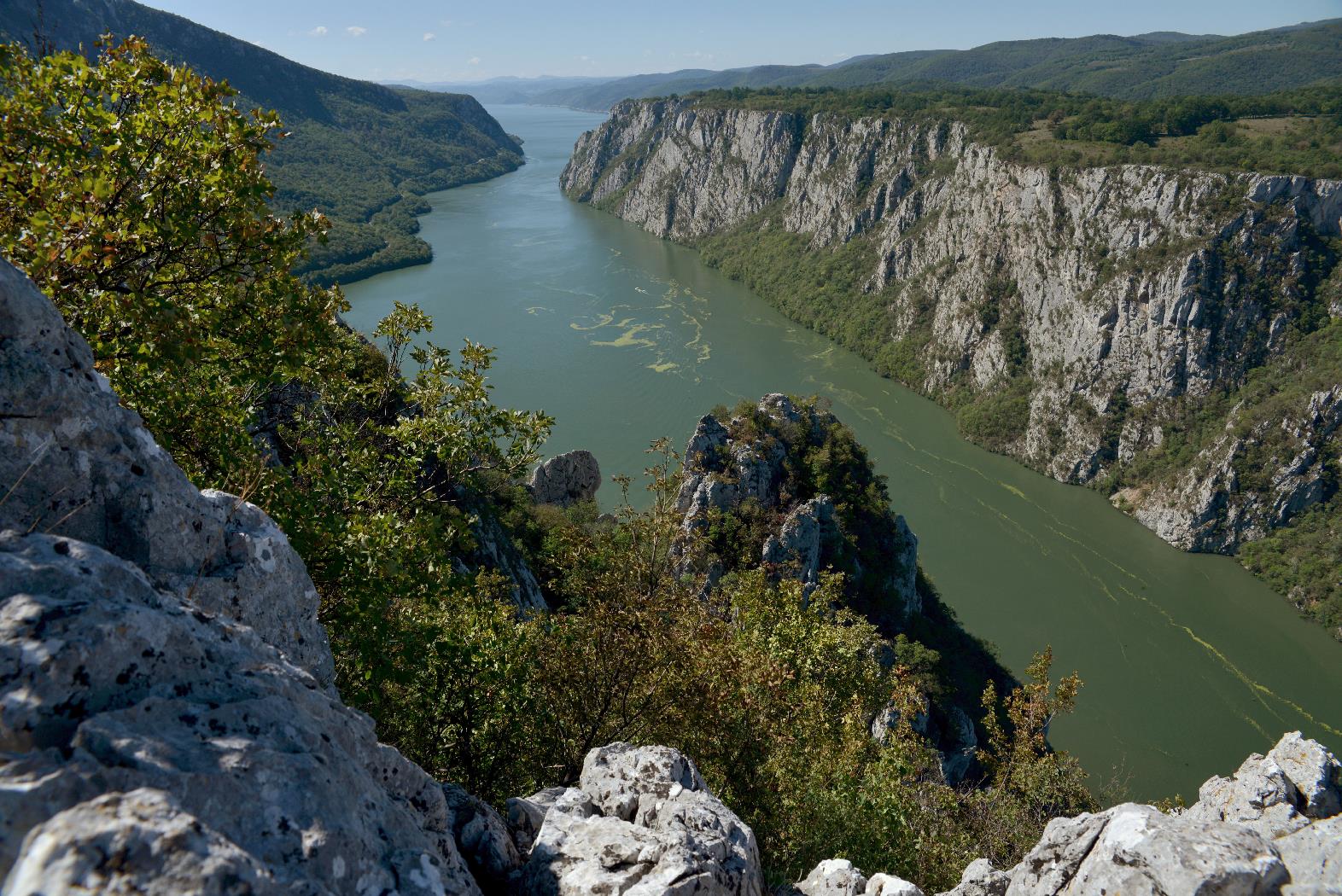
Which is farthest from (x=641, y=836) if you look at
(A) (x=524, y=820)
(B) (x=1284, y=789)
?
(B) (x=1284, y=789)

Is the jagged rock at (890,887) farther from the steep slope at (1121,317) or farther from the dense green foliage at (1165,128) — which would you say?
the dense green foliage at (1165,128)

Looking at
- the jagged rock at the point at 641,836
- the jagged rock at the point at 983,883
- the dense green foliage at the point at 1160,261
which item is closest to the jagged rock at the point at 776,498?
the jagged rock at the point at 983,883

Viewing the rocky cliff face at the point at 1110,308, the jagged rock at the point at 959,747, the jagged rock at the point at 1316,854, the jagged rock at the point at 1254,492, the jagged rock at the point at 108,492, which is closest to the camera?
the jagged rock at the point at 108,492

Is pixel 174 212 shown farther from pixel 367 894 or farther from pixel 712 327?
pixel 712 327

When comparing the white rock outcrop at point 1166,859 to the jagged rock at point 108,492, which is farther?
the white rock outcrop at point 1166,859

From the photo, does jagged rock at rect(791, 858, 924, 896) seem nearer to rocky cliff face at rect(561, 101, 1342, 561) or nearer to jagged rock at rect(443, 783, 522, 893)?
jagged rock at rect(443, 783, 522, 893)

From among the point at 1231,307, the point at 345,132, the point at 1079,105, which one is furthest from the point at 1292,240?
the point at 345,132
